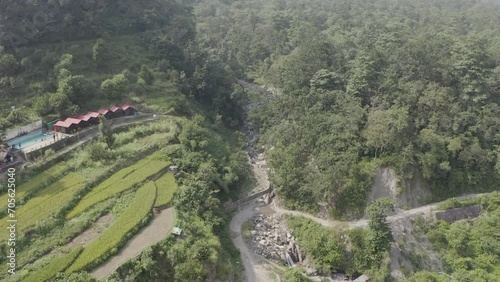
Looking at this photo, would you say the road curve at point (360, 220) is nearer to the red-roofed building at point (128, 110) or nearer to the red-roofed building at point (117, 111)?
the red-roofed building at point (128, 110)

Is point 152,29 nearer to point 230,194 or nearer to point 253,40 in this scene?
point 253,40

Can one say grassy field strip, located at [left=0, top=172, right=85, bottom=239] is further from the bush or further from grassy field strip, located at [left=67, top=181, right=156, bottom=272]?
the bush

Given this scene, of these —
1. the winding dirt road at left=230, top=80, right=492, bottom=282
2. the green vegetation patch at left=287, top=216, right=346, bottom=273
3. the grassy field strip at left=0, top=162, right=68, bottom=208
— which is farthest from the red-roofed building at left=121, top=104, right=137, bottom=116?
the green vegetation patch at left=287, top=216, right=346, bottom=273

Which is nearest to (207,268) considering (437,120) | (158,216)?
(158,216)

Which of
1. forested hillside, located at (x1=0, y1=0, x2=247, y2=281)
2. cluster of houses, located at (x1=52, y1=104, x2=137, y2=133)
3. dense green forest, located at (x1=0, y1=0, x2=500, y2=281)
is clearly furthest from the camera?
cluster of houses, located at (x1=52, y1=104, x2=137, y2=133)

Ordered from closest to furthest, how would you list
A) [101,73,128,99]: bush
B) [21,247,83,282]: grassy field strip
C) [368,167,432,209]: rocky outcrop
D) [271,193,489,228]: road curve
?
[21,247,83,282]: grassy field strip
[271,193,489,228]: road curve
[368,167,432,209]: rocky outcrop
[101,73,128,99]: bush

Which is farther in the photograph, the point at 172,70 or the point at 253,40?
the point at 253,40

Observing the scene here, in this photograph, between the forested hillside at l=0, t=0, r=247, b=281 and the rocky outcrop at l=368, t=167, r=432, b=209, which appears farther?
the rocky outcrop at l=368, t=167, r=432, b=209
